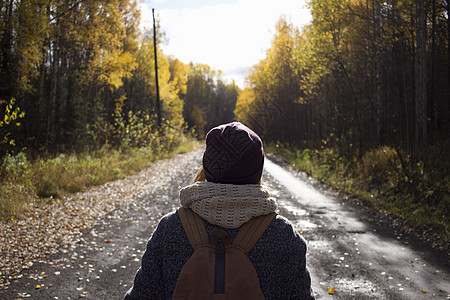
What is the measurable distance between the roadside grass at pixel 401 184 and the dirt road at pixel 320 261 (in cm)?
70

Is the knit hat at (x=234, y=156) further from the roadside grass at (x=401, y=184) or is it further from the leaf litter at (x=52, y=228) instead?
the roadside grass at (x=401, y=184)

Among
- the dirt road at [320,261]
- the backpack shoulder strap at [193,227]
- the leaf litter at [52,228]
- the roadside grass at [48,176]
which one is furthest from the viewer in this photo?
the roadside grass at [48,176]

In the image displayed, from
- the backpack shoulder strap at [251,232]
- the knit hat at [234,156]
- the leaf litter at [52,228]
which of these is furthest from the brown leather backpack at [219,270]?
the leaf litter at [52,228]

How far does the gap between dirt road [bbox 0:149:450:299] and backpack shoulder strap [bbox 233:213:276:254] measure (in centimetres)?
143

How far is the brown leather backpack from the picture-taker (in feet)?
4.55

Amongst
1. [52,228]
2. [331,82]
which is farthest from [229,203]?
[331,82]

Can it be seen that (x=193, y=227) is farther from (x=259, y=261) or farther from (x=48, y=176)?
(x=48, y=176)

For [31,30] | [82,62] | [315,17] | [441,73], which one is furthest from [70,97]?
[441,73]

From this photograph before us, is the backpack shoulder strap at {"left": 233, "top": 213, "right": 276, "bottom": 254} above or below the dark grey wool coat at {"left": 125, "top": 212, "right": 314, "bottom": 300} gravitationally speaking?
above

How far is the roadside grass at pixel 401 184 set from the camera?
7582 mm

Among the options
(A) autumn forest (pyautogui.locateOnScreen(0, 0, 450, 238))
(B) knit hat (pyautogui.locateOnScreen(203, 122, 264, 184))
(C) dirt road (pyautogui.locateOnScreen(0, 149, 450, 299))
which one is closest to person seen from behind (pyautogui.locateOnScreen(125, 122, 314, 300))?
(B) knit hat (pyautogui.locateOnScreen(203, 122, 264, 184))

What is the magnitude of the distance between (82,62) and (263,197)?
857 inches

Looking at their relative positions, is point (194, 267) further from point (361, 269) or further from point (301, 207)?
point (301, 207)

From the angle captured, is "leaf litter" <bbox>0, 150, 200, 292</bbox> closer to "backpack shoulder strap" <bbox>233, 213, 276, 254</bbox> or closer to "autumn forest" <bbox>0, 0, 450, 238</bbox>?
"autumn forest" <bbox>0, 0, 450, 238</bbox>
